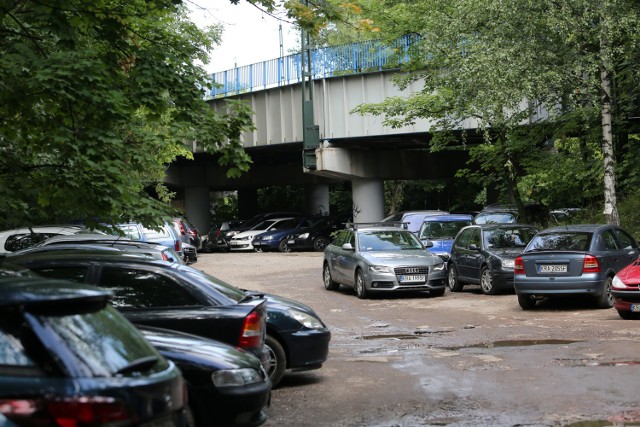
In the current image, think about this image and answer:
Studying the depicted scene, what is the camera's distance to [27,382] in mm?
4152

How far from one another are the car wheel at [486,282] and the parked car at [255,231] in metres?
22.6

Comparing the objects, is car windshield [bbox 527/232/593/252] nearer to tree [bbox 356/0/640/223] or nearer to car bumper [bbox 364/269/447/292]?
car bumper [bbox 364/269/447/292]

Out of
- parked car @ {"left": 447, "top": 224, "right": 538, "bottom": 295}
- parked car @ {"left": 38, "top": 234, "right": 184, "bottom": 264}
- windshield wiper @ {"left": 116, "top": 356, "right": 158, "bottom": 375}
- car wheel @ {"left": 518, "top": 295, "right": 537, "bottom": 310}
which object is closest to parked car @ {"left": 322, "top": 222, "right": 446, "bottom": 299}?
parked car @ {"left": 447, "top": 224, "right": 538, "bottom": 295}

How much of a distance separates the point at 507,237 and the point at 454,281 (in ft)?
5.94

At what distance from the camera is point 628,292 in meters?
14.5

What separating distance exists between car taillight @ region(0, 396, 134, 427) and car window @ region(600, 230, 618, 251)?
46.0 ft

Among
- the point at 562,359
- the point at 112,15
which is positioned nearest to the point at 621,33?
the point at 562,359

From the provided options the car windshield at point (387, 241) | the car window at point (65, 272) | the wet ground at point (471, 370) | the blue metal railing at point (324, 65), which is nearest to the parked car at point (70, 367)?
the wet ground at point (471, 370)

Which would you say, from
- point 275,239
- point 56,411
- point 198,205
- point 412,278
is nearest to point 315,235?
point 275,239

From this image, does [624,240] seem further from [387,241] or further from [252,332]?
[252,332]

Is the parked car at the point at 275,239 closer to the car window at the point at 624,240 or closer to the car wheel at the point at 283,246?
the car wheel at the point at 283,246

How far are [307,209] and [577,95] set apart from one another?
36961 millimetres

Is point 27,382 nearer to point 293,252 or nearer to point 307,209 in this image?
point 293,252

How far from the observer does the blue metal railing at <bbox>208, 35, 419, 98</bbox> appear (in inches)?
1367
